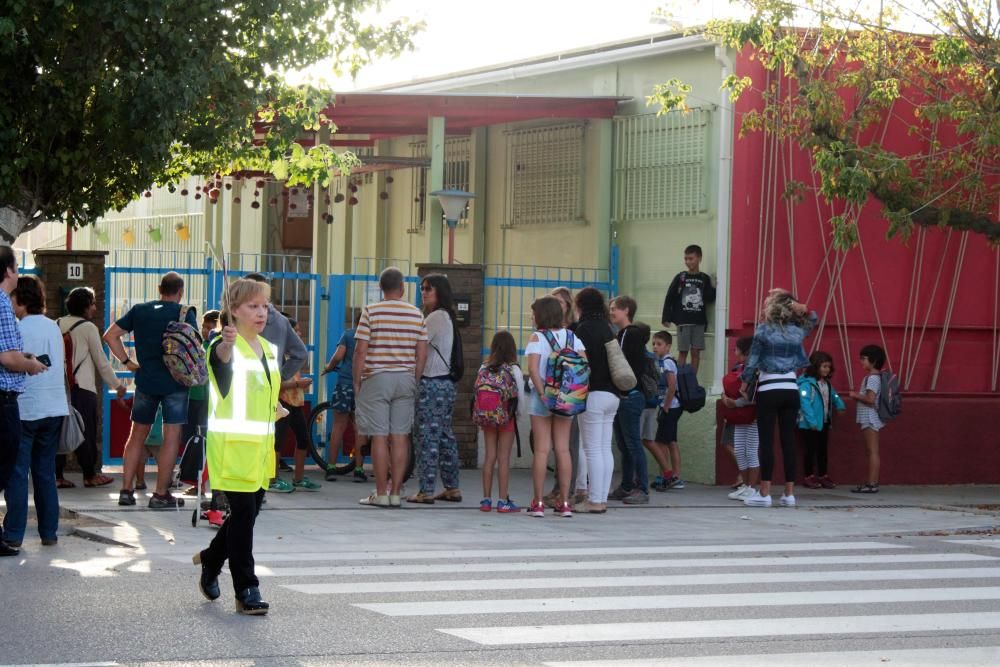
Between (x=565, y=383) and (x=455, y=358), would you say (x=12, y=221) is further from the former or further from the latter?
(x=565, y=383)

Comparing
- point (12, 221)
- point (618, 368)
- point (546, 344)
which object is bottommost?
point (618, 368)

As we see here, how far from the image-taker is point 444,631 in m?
7.74

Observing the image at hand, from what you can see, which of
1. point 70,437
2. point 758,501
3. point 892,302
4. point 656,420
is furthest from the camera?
point 892,302

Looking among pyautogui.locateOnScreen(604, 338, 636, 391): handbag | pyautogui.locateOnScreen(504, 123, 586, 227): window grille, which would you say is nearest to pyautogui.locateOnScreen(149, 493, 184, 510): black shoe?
pyautogui.locateOnScreen(604, 338, 636, 391): handbag

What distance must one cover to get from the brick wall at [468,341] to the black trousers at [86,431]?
429cm

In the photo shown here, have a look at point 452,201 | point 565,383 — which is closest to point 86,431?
point 565,383

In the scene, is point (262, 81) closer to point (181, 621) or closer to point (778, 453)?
point (778, 453)

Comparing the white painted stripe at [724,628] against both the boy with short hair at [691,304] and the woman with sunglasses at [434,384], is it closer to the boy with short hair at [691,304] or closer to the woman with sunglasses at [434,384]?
the woman with sunglasses at [434,384]

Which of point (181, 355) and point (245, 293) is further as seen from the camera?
point (181, 355)

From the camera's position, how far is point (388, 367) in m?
13.2

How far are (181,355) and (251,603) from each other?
512 cm

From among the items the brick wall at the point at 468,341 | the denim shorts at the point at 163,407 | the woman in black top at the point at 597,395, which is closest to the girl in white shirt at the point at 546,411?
the woman in black top at the point at 597,395

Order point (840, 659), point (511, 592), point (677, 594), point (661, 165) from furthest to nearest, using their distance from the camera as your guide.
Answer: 1. point (661, 165)
2. point (677, 594)
3. point (511, 592)
4. point (840, 659)

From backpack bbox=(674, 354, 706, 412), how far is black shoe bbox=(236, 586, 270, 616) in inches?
343
